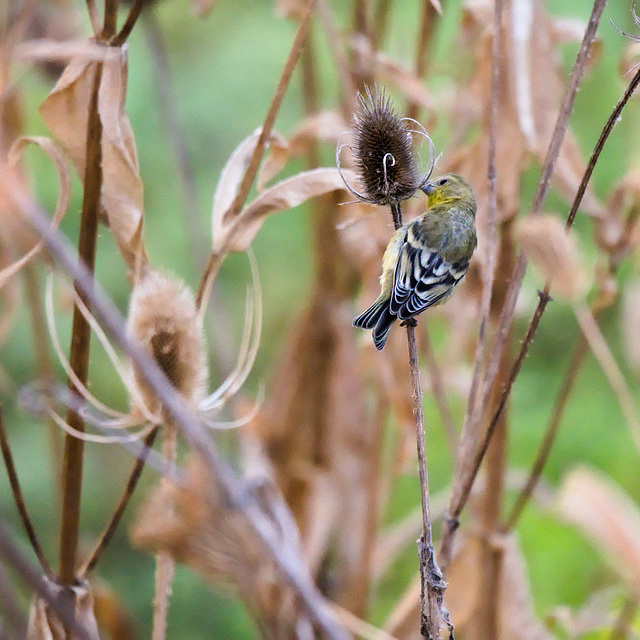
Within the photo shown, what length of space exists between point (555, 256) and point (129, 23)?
0.25 metres

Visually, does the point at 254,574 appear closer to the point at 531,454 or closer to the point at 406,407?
Result: the point at 406,407

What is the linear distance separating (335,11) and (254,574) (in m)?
1.19

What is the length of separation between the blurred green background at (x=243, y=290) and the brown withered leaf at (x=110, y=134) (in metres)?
0.38

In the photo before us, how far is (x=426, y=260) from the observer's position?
0.53m

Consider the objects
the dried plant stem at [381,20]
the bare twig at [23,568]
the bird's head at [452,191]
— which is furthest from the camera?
the dried plant stem at [381,20]

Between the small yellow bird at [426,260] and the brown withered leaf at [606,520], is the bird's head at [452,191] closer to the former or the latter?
the small yellow bird at [426,260]

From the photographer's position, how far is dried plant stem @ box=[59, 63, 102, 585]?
39cm

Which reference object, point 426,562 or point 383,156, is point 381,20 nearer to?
point 383,156

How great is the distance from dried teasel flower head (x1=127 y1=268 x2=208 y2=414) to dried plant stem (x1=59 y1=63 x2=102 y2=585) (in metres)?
0.04

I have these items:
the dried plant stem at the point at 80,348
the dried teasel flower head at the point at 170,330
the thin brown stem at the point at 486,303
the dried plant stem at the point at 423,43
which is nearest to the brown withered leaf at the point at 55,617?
the dried plant stem at the point at 80,348

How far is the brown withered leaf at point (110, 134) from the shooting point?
0.42 m

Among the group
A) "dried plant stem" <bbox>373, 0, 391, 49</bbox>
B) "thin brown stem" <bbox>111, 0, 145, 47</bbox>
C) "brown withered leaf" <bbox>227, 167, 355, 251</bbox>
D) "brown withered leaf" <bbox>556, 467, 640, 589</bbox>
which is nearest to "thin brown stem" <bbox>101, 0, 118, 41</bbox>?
"thin brown stem" <bbox>111, 0, 145, 47</bbox>

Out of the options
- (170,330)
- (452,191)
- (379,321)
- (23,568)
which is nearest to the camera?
(23,568)

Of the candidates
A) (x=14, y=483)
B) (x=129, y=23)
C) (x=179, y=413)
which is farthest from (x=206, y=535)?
(x=129, y=23)
